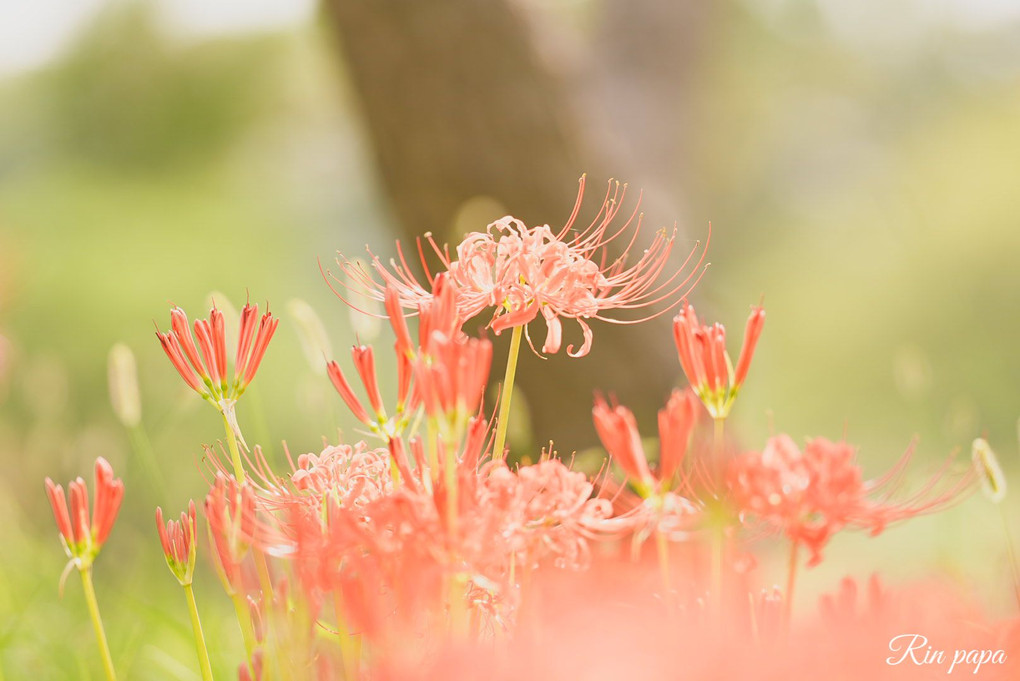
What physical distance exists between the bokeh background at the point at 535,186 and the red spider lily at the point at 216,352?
3.27ft

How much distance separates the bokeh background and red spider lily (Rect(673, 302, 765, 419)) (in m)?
1.05

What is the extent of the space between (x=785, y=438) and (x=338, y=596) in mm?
207

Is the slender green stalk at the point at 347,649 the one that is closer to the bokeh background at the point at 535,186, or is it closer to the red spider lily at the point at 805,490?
the red spider lily at the point at 805,490

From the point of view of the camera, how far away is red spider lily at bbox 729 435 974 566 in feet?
1.20

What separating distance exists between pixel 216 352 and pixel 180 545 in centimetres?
9

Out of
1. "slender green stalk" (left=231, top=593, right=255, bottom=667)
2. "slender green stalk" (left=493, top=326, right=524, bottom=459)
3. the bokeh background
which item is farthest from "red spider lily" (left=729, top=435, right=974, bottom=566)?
the bokeh background

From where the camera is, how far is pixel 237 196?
5.88 metres

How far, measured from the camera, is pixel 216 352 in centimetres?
44

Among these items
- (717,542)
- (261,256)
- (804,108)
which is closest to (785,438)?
(717,542)

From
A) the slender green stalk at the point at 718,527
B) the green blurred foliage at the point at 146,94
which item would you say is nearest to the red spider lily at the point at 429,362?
the slender green stalk at the point at 718,527

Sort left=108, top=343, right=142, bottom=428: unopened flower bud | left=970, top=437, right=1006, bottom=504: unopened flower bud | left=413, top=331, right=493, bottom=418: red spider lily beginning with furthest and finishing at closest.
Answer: left=108, top=343, right=142, bottom=428: unopened flower bud → left=970, top=437, right=1006, bottom=504: unopened flower bud → left=413, top=331, right=493, bottom=418: red spider lily

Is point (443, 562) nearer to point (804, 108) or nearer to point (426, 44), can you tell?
point (426, 44)

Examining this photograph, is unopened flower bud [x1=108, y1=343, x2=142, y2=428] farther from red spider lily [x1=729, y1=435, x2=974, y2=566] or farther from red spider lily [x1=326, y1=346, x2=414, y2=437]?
red spider lily [x1=729, y1=435, x2=974, y2=566]

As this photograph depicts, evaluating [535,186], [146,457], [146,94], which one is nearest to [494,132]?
[535,186]
